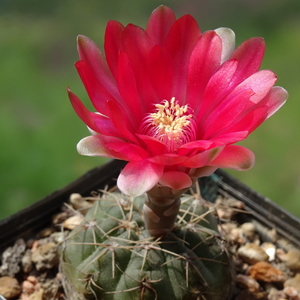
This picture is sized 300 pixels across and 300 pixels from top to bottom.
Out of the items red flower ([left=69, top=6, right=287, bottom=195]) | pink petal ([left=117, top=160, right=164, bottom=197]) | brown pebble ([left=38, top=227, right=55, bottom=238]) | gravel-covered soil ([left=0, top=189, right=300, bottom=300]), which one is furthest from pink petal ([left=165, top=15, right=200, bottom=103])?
brown pebble ([left=38, top=227, right=55, bottom=238])

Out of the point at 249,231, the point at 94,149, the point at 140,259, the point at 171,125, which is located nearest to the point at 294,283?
the point at 249,231

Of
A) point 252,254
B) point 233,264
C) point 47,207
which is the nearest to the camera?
point 233,264

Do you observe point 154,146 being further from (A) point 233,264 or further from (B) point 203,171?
(A) point 233,264

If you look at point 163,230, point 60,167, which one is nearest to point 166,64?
point 163,230

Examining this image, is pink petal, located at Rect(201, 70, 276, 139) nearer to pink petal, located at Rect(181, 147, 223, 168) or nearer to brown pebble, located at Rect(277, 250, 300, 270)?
pink petal, located at Rect(181, 147, 223, 168)

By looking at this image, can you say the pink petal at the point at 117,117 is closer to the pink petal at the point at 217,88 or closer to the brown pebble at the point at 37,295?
the pink petal at the point at 217,88
